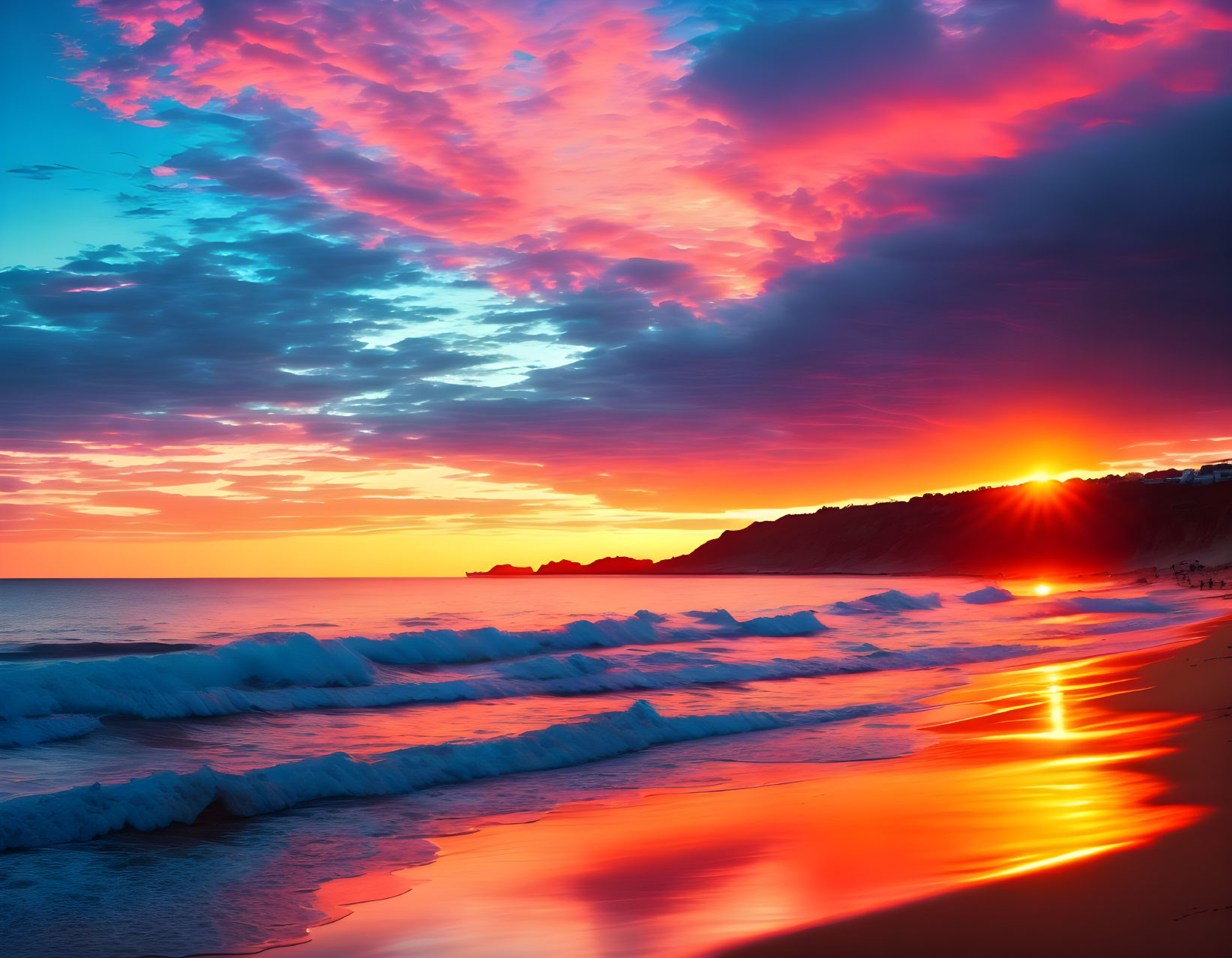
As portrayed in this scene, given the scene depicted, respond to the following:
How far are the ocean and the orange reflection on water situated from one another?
59 millimetres

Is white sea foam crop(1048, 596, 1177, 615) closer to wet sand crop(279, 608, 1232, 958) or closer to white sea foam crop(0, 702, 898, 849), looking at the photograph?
white sea foam crop(0, 702, 898, 849)

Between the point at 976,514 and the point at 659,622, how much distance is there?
145 m

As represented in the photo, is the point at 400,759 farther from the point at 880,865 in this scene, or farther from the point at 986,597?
the point at 986,597

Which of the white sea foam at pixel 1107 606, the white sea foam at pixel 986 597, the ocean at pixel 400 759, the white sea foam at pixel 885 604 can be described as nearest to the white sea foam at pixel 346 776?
the ocean at pixel 400 759

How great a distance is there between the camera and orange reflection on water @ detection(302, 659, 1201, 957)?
202 inches

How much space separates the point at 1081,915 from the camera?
403 centimetres

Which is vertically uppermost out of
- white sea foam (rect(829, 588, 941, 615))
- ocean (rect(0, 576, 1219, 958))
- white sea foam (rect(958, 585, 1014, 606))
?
ocean (rect(0, 576, 1219, 958))

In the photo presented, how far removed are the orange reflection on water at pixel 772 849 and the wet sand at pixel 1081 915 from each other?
227 mm

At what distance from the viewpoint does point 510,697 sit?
18844 mm

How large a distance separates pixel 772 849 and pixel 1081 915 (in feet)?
10.2

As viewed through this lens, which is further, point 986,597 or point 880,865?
point 986,597

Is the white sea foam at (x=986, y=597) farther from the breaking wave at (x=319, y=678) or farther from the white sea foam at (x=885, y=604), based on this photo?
the breaking wave at (x=319, y=678)

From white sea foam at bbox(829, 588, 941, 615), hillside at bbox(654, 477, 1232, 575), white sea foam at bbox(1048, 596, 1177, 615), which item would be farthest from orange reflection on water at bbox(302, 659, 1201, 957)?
hillside at bbox(654, 477, 1232, 575)

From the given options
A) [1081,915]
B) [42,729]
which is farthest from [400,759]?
[1081,915]
